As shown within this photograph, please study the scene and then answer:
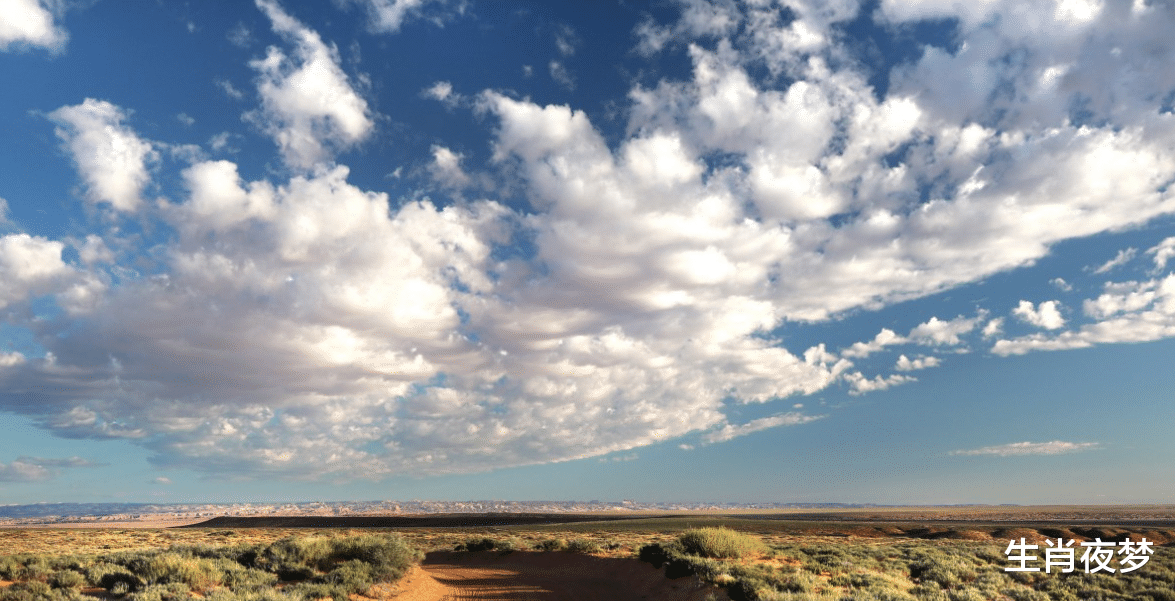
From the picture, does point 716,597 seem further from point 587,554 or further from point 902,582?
point 587,554

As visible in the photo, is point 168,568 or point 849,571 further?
point 849,571

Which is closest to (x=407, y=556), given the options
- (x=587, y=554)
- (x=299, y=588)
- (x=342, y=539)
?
(x=342, y=539)

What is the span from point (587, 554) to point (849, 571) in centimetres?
1306

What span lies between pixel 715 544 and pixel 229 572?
1780cm

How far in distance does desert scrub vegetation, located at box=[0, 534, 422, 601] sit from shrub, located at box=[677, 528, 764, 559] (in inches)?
447

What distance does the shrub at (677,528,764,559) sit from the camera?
2633 cm

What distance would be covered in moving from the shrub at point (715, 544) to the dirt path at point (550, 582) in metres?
2.19

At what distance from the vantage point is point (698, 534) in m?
→ 27.2

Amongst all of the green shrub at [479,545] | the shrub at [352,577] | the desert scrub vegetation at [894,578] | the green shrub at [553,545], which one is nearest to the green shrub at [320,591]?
the shrub at [352,577]

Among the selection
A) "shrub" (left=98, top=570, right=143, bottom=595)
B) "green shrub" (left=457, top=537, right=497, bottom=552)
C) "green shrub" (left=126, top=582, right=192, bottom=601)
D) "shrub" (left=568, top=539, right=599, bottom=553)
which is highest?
"green shrub" (left=126, top=582, right=192, bottom=601)

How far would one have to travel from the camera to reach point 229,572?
21.0m

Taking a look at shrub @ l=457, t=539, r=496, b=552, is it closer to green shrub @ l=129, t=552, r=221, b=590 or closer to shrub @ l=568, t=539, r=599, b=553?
shrub @ l=568, t=539, r=599, b=553

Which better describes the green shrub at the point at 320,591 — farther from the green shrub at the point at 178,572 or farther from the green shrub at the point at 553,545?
the green shrub at the point at 553,545

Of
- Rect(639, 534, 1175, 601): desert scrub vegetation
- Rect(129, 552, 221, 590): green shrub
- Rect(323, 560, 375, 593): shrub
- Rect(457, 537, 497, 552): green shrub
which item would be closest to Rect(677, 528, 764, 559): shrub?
Rect(639, 534, 1175, 601): desert scrub vegetation
